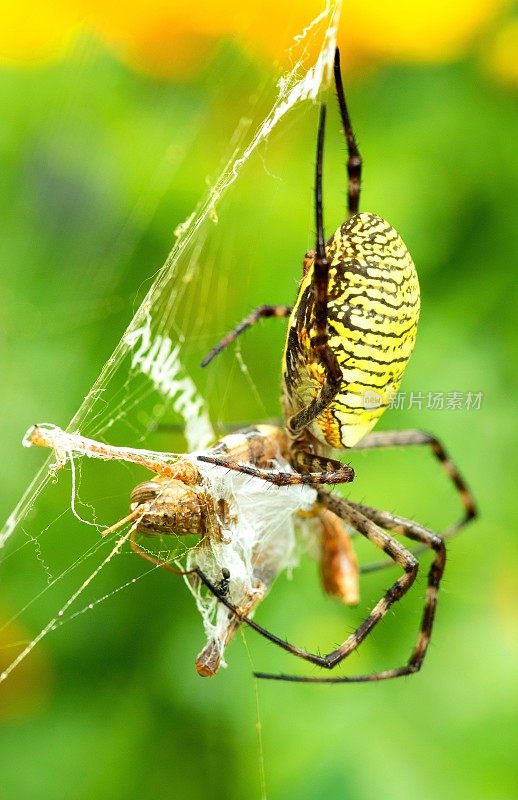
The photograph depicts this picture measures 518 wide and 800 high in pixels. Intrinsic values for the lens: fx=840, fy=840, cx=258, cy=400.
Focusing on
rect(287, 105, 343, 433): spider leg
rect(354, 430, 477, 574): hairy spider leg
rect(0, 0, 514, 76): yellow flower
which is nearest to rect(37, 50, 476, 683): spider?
rect(287, 105, 343, 433): spider leg

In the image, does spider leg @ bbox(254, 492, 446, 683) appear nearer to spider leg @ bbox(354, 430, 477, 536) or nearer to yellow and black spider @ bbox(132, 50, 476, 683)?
yellow and black spider @ bbox(132, 50, 476, 683)

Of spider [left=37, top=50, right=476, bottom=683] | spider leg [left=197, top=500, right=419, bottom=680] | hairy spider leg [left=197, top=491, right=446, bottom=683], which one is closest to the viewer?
spider [left=37, top=50, right=476, bottom=683]

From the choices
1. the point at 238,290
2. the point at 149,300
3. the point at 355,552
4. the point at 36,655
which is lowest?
the point at 36,655

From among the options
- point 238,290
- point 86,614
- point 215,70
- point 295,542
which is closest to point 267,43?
point 215,70

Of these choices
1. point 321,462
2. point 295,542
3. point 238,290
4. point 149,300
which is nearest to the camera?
point 149,300

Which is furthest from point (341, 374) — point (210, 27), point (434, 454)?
point (210, 27)

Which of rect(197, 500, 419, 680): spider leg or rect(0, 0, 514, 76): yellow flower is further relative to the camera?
rect(0, 0, 514, 76): yellow flower

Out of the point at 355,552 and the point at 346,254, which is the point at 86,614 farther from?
the point at 346,254

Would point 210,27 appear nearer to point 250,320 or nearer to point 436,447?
point 250,320
